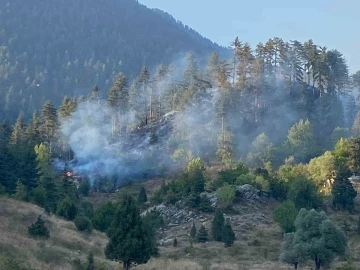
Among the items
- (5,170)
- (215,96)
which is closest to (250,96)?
(215,96)

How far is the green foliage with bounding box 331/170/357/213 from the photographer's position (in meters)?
75.9

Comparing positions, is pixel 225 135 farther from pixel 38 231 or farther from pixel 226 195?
pixel 38 231

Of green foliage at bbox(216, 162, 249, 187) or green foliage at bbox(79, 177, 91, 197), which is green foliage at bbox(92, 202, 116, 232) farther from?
green foliage at bbox(79, 177, 91, 197)

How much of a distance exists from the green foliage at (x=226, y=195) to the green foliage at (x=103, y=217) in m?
18.4

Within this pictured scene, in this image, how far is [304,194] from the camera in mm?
75375

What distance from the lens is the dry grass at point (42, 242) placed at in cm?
3325

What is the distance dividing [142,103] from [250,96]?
92.4 ft

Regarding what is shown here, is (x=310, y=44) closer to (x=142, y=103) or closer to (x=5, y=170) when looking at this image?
(x=142, y=103)

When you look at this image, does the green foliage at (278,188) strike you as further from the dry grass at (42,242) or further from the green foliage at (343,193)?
the dry grass at (42,242)

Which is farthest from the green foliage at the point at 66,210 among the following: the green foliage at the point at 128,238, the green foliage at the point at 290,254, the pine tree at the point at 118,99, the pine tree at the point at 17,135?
the pine tree at the point at 118,99

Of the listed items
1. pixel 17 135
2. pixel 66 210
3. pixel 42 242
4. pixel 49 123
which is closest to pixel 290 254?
pixel 42 242

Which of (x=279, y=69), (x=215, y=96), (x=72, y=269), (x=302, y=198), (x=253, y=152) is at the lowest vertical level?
(x=72, y=269)

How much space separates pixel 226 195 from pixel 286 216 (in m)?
12.1

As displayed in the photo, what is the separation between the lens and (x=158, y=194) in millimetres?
82375
